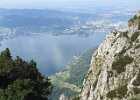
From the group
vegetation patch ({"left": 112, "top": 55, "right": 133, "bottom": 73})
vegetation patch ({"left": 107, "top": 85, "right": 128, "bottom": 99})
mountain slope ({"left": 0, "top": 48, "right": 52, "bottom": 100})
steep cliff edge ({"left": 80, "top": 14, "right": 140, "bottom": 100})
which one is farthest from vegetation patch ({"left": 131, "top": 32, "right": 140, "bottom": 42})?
mountain slope ({"left": 0, "top": 48, "right": 52, "bottom": 100})

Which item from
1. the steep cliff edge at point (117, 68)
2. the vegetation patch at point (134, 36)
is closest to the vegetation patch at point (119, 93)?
the steep cliff edge at point (117, 68)

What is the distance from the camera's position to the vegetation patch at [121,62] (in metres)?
24.7

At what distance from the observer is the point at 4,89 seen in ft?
122

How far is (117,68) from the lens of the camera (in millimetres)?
25000

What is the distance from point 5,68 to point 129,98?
2032 cm

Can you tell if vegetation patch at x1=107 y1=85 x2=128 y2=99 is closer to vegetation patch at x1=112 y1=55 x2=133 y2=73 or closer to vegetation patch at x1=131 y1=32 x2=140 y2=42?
vegetation patch at x1=112 y1=55 x2=133 y2=73

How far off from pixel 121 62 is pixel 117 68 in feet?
1.71

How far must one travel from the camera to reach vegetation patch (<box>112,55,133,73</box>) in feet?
81.0

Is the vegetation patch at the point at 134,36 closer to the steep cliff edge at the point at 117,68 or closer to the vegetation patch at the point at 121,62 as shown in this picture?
the steep cliff edge at the point at 117,68

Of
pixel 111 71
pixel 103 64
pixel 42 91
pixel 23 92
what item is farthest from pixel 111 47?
pixel 42 91

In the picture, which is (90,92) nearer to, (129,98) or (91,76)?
(91,76)

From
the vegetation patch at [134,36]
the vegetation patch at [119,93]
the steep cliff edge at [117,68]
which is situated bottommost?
the vegetation patch at [119,93]

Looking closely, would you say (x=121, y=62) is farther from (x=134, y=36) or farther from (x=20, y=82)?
(x=20, y=82)

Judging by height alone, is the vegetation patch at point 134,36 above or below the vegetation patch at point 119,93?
above
